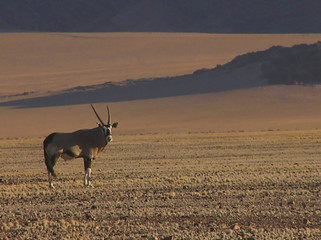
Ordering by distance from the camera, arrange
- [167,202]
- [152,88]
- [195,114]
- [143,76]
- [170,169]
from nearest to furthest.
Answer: [167,202], [170,169], [195,114], [152,88], [143,76]

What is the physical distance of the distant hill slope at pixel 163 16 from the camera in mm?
128500

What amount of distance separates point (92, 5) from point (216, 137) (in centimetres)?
10650

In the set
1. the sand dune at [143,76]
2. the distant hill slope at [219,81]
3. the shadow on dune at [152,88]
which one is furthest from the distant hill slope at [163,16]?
the shadow on dune at [152,88]

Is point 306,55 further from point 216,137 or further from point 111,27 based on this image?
point 111,27

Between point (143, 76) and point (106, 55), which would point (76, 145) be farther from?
point (106, 55)

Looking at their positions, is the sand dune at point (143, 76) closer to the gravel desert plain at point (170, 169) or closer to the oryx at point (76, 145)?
the gravel desert plain at point (170, 169)

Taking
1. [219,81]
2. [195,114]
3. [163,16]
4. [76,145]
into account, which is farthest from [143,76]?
[76,145]

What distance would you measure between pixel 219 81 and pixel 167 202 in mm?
56860

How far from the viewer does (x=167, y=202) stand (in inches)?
530

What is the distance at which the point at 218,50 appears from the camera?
10275 cm

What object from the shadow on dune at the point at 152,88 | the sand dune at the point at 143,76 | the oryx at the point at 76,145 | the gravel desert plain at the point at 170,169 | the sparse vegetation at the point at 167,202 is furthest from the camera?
the shadow on dune at the point at 152,88

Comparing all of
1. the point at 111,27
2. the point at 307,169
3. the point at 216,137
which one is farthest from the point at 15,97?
the point at 111,27

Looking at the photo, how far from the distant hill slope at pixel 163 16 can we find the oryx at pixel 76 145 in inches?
4308

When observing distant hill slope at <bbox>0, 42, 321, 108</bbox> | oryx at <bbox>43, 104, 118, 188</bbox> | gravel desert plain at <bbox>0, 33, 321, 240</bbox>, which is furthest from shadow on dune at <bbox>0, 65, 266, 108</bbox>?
oryx at <bbox>43, 104, 118, 188</bbox>
